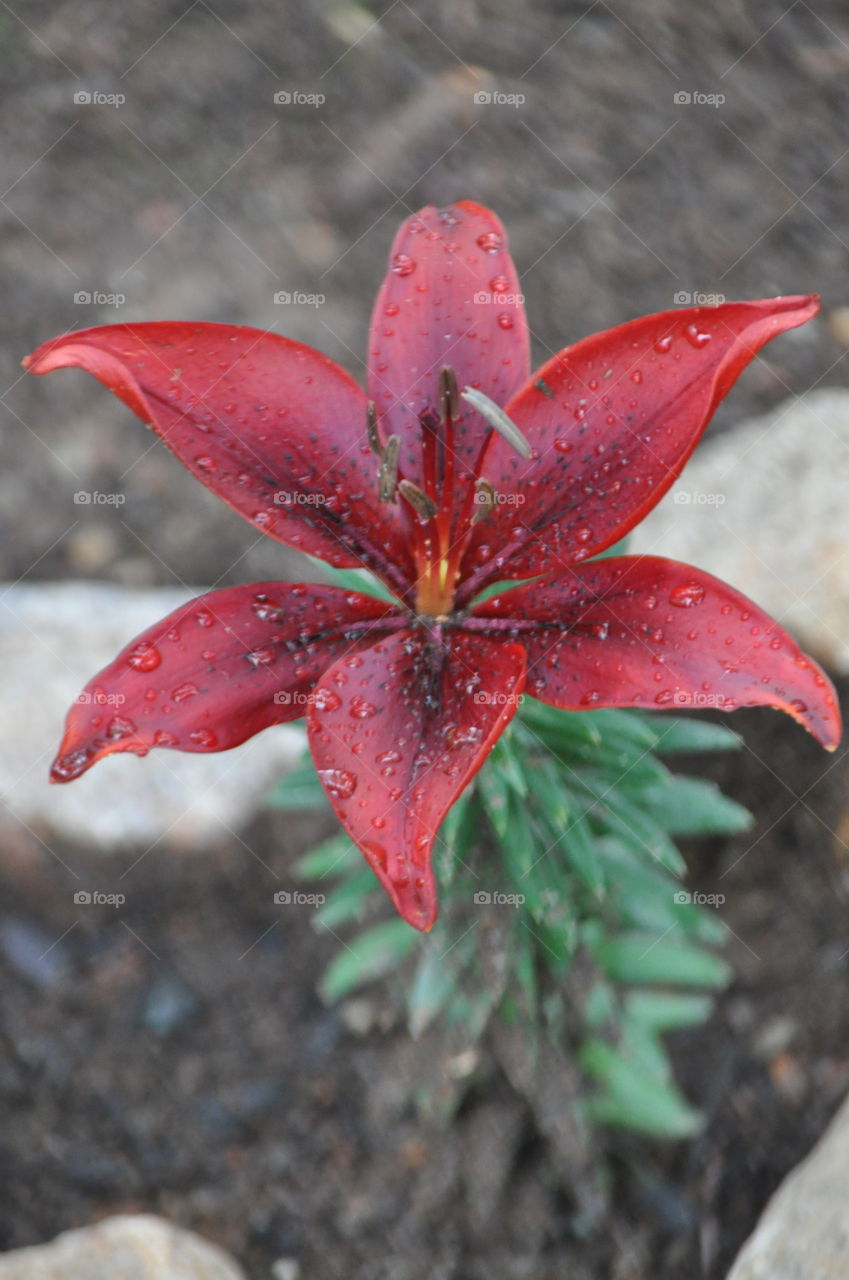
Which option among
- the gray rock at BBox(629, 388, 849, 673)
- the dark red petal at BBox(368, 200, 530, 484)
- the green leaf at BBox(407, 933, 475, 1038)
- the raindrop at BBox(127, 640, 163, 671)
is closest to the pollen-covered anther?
the dark red petal at BBox(368, 200, 530, 484)

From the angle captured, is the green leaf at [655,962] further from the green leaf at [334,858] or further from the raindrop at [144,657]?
the raindrop at [144,657]

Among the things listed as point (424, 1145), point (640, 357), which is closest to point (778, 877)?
point (424, 1145)

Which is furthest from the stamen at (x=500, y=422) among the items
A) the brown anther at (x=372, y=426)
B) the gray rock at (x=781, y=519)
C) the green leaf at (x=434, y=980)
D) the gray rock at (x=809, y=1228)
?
the gray rock at (x=809, y=1228)

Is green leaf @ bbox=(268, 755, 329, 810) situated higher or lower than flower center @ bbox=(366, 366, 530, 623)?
lower

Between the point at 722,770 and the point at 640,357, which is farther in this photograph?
the point at 722,770

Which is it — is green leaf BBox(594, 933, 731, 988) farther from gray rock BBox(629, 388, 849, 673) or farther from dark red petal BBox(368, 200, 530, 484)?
dark red petal BBox(368, 200, 530, 484)

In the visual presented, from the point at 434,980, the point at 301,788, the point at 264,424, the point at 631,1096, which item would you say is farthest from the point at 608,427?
the point at 631,1096

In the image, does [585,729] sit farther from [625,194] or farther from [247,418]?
[625,194]
